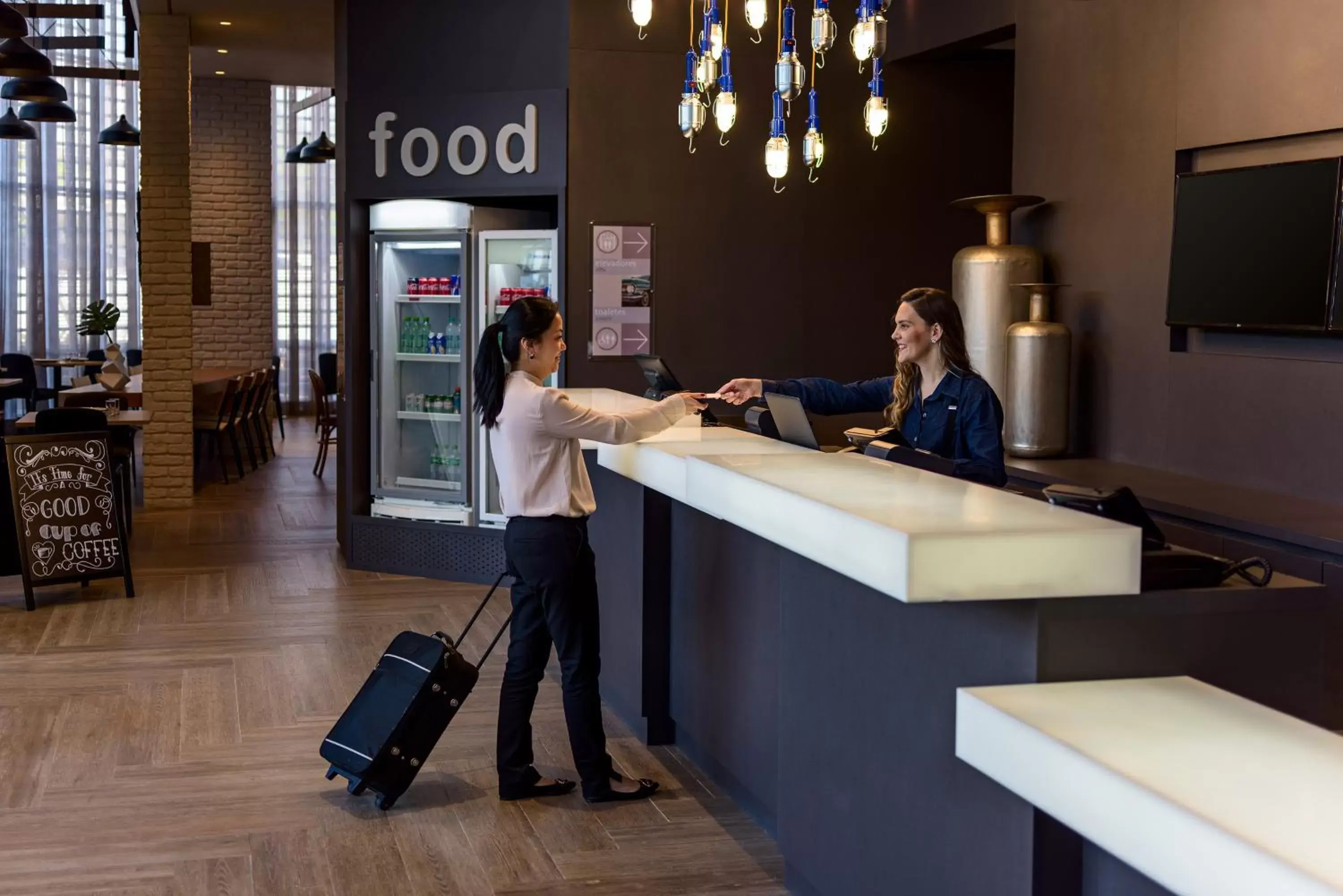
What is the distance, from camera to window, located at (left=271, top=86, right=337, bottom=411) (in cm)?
1698

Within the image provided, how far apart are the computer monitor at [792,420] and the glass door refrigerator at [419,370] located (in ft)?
12.5

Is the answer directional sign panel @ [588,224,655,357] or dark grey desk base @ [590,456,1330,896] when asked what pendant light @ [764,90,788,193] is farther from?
directional sign panel @ [588,224,655,357]

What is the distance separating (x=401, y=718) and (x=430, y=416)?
4016mm

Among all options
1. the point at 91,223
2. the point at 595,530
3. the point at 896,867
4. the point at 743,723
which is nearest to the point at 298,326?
the point at 91,223

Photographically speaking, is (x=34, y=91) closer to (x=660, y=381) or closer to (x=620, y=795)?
(x=660, y=381)

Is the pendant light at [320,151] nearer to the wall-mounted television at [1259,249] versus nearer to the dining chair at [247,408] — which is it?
the dining chair at [247,408]

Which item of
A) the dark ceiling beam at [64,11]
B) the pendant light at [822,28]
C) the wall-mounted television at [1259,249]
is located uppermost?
the dark ceiling beam at [64,11]

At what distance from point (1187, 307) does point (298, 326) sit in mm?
13443

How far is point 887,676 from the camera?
9.43ft

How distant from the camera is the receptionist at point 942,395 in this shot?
409 centimetres

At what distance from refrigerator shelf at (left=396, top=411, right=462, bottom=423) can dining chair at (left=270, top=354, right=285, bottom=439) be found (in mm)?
6415

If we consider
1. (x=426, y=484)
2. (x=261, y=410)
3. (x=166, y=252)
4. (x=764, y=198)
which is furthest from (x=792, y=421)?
(x=261, y=410)

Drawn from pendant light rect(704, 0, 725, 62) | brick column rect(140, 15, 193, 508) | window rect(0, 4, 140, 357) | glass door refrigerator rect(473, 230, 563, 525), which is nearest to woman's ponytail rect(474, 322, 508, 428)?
pendant light rect(704, 0, 725, 62)

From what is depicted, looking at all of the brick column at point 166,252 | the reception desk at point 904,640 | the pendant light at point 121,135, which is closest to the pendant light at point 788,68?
the reception desk at point 904,640
